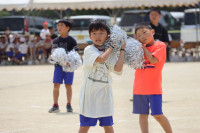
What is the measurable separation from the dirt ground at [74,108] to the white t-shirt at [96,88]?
1.43 m

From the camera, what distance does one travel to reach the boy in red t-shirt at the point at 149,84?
5.27m

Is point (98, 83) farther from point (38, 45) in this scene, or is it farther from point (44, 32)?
point (38, 45)

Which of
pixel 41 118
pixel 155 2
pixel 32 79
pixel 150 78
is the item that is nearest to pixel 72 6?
pixel 155 2

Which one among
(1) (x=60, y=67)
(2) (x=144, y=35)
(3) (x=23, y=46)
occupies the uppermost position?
(2) (x=144, y=35)

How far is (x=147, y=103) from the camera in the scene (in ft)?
17.5

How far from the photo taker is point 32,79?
14398 mm

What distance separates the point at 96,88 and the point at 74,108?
385 centimetres

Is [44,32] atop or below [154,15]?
below

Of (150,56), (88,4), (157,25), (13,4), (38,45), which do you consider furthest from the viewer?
(38,45)

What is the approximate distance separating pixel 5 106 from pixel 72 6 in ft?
38.2

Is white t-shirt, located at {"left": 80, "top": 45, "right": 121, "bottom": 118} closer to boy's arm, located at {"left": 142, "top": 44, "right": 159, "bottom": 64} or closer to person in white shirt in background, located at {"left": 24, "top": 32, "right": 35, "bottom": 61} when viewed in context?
boy's arm, located at {"left": 142, "top": 44, "right": 159, "bottom": 64}

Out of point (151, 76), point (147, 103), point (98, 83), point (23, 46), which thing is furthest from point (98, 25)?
point (23, 46)

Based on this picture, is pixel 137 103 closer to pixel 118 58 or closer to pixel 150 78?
pixel 150 78

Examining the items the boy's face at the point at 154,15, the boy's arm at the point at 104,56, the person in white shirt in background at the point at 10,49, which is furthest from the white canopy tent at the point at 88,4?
the boy's arm at the point at 104,56
